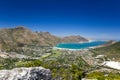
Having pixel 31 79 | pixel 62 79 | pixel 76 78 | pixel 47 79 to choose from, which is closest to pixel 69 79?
pixel 76 78

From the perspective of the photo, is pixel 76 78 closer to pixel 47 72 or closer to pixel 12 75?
pixel 47 72

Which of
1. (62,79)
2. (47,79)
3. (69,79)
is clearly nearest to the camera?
(47,79)

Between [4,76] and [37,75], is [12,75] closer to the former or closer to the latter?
[4,76]

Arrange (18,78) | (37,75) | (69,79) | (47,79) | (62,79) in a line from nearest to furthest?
(18,78) → (37,75) → (47,79) → (62,79) → (69,79)

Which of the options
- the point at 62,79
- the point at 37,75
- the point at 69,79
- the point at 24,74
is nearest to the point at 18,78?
the point at 24,74

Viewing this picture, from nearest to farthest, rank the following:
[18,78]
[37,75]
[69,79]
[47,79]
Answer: [18,78] → [37,75] → [47,79] → [69,79]

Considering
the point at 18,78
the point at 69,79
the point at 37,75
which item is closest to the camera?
the point at 18,78

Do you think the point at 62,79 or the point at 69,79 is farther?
the point at 69,79

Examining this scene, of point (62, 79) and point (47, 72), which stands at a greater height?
point (47, 72)

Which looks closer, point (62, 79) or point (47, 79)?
point (47, 79)
